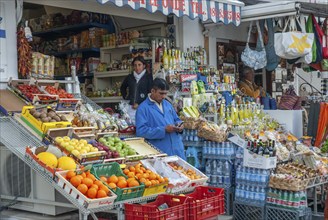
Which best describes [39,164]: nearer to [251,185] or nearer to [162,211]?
[162,211]

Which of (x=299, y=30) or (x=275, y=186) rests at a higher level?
(x=299, y=30)

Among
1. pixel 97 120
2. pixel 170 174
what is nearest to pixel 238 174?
pixel 170 174

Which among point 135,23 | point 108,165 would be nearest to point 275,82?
point 135,23

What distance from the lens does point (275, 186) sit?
6.52m

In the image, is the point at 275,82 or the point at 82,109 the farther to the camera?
the point at 275,82

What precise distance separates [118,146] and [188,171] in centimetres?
86

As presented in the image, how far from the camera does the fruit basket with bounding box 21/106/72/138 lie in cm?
558

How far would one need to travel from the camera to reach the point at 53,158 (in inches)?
199

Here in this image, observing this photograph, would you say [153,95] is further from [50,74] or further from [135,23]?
[135,23]

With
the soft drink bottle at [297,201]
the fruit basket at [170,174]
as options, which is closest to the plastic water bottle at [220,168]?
the soft drink bottle at [297,201]

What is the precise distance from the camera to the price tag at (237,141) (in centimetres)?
701

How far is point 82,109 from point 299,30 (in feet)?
13.6

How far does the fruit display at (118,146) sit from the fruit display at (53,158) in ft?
2.36

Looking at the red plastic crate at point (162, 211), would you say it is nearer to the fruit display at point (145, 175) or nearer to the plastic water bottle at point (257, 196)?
the fruit display at point (145, 175)
